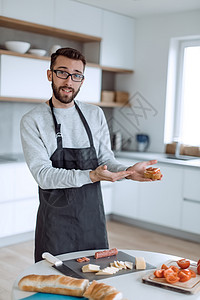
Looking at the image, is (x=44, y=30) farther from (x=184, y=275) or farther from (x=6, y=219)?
(x=184, y=275)

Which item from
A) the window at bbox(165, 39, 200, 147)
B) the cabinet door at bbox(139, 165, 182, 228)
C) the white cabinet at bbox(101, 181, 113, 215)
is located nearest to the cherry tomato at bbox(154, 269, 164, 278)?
the cabinet door at bbox(139, 165, 182, 228)

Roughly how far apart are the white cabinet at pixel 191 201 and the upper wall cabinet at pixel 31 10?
7.33 ft

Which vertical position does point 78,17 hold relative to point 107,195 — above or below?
above

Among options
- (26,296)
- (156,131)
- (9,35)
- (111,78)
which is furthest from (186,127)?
(26,296)

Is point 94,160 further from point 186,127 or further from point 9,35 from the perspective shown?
point 186,127

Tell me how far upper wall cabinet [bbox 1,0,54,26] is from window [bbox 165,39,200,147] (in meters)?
1.65

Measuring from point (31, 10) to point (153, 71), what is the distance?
1.85m

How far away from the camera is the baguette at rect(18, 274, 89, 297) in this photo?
5.13ft

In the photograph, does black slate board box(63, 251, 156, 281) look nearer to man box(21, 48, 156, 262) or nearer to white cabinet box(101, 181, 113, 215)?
man box(21, 48, 156, 262)

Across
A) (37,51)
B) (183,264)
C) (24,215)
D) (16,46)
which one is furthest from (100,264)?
(37,51)

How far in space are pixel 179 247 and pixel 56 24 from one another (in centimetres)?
274

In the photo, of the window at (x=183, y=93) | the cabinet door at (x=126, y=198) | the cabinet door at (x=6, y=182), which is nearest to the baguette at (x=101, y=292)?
the cabinet door at (x=6, y=182)

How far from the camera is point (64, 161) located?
7.52ft

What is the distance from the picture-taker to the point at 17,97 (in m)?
4.37
